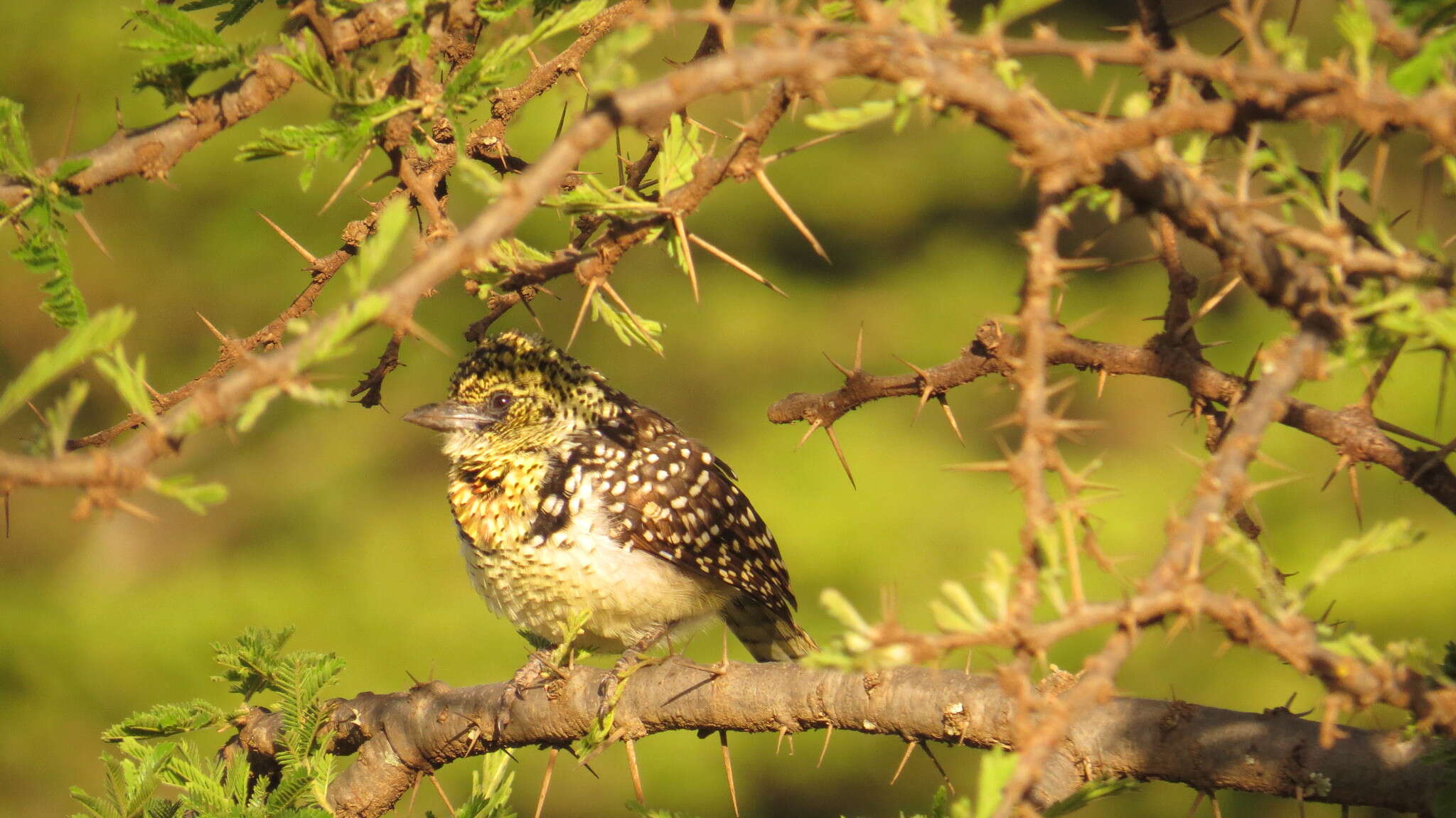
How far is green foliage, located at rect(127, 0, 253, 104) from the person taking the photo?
1857mm

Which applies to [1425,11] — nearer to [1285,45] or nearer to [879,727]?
[1285,45]

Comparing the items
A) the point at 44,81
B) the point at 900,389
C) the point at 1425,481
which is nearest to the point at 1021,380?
the point at 1425,481

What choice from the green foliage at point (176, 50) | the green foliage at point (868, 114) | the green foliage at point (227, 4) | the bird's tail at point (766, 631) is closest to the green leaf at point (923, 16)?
the green foliage at point (868, 114)

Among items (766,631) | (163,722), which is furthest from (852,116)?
(766,631)

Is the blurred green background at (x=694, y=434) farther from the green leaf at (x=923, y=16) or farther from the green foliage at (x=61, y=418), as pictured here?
the green foliage at (x=61, y=418)

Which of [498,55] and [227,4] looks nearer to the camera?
[498,55]

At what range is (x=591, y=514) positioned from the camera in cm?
376

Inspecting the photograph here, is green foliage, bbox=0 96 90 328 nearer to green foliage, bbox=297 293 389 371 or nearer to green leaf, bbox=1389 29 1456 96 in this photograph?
green foliage, bbox=297 293 389 371

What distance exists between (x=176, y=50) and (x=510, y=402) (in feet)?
7.56

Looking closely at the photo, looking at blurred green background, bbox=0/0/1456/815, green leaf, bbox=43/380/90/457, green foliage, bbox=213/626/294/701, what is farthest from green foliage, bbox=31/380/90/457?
blurred green background, bbox=0/0/1456/815

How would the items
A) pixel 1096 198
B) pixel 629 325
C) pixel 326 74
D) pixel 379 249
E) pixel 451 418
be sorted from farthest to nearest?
1. pixel 451 418
2. pixel 629 325
3. pixel 326 74
4. pixel 1096 198
5. pixel 379 249

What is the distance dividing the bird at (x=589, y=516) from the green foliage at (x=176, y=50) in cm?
174

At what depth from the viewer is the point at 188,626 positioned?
25.0ft

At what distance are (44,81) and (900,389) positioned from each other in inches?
291
